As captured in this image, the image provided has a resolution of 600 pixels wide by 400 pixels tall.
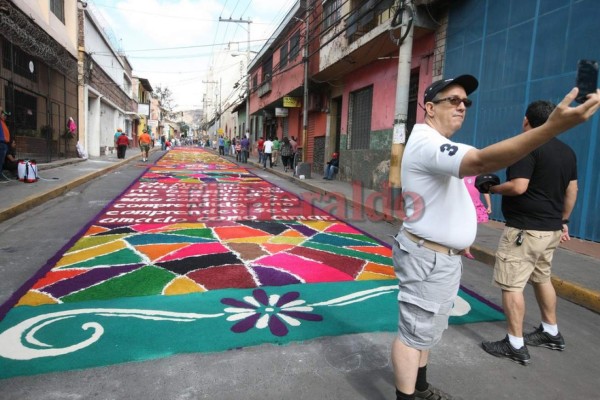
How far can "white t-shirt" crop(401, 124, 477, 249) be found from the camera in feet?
6.35

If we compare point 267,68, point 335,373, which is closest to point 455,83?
point 335,373

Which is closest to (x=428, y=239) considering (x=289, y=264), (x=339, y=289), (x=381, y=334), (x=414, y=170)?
(x=414, y=170)

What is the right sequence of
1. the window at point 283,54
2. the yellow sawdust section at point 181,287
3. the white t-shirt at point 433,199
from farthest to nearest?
the window at point 283,54 → the yellow sawdust section at point 181,287 → the white t-shirt at point 433,199

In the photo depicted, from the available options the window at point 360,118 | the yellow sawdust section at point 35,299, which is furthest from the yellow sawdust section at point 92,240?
Result: the window at point 360,118

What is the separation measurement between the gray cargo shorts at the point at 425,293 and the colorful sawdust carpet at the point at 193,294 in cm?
126

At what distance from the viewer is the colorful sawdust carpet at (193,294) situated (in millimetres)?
2943

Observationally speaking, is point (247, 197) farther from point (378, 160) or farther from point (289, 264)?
point (289, 264)

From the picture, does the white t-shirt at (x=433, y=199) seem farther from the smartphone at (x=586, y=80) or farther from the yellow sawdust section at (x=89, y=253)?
the yellow sawdust section at (x=89, y=253)

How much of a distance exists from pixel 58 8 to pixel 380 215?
16.1 meters

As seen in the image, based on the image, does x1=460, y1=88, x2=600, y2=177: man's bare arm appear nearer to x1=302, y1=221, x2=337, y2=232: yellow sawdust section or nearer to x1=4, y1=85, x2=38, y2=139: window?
x1=302, y1=221, x2=337, y2=232: yellow sawdust section

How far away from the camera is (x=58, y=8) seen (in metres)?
16.7

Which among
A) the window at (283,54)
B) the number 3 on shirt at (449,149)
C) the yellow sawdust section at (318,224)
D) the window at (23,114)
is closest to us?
the number 3 on shirt at (449,149)

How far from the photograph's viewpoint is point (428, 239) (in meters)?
2.01

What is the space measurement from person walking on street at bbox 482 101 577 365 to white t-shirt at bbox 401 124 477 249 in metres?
1.07
